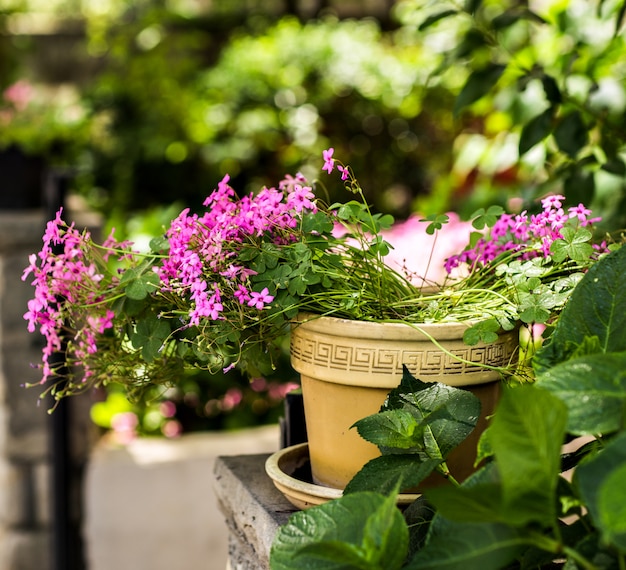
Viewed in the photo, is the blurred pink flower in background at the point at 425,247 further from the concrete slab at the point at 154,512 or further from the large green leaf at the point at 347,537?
the large green leaf at the point at 347,537

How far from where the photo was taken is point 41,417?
2.44 m

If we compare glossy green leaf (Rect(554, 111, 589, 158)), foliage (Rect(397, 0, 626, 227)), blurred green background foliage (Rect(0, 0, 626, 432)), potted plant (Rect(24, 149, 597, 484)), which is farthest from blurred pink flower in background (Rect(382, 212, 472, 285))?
potted plant (Rect(24, 149, 597, 484))

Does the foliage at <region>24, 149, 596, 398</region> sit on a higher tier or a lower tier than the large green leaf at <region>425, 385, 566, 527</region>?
higher

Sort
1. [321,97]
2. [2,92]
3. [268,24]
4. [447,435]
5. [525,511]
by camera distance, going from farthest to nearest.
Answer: [268,24] → [2,92] → [321,97] → [447,435] → [525,511]

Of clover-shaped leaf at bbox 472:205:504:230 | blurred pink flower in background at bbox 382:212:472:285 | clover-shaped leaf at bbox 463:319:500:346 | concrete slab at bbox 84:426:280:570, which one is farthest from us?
concrete slab at bbox 84:426:280:570

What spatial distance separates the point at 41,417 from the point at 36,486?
22cm

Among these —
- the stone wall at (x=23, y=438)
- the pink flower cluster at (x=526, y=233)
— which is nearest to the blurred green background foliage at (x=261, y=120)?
the stone wall at (x=23, y=438)

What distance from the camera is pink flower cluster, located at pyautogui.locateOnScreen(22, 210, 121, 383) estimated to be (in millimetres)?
823

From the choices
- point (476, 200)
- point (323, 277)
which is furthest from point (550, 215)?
point (476, 200)

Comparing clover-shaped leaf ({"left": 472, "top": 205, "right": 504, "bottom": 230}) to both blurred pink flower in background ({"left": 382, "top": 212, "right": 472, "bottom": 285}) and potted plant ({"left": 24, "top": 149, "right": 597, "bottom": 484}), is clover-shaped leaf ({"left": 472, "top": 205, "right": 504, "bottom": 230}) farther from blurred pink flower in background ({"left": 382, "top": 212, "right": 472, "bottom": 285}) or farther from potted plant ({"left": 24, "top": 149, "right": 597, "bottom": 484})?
blurred pink flower in background ({"left": 382, "top": 212, "right": 472, "bottom": 285})

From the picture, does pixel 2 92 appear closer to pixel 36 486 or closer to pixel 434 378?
pixel 36 486

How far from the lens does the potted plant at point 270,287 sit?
76cm

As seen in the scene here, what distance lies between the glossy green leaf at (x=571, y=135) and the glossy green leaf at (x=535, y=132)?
1.1 inches

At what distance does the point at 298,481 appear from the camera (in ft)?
2.58
